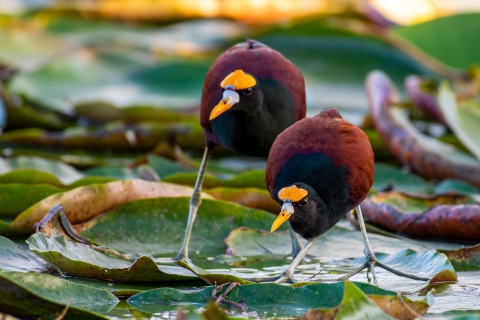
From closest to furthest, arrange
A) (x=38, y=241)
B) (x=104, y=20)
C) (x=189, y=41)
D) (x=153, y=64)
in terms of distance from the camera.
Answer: (x=38, y=241) < (x=153, y=64) < (x=189, y=41) < (x=104, y=20)

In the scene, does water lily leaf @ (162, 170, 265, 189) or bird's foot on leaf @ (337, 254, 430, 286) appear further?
water lily leaf @ (162, 170, 265, 189)

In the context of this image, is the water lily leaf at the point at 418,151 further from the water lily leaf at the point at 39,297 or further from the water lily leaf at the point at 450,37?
the water lily leaf at the point at 39,297

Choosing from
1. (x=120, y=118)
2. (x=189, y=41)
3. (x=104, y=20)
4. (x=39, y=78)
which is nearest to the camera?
(x=120, y=118)

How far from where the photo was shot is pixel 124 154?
5.05 metres

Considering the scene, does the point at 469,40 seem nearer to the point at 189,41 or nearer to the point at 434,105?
the point at 434,105

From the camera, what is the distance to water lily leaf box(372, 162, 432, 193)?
4.34 m

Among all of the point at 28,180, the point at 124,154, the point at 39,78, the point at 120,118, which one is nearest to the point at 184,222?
the point at 28,180

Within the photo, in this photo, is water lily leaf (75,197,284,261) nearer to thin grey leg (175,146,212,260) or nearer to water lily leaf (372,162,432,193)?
thin grey leg (175,146,212,260)

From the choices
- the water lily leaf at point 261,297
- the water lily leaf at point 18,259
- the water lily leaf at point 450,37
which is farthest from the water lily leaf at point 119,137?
the water lily leaf at point 261,297

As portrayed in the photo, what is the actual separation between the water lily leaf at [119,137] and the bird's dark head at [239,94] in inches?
69.9

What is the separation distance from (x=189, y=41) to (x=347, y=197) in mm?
5386

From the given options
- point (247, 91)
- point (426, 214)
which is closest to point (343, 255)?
point (426, 214)

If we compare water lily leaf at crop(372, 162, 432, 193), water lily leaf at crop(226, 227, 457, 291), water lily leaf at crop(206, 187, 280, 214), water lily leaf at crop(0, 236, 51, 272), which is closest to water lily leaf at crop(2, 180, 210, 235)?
water lily leaf at crop(206, 187, 280, 214)

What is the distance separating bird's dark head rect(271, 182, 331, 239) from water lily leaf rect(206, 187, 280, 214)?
77 centimetres
